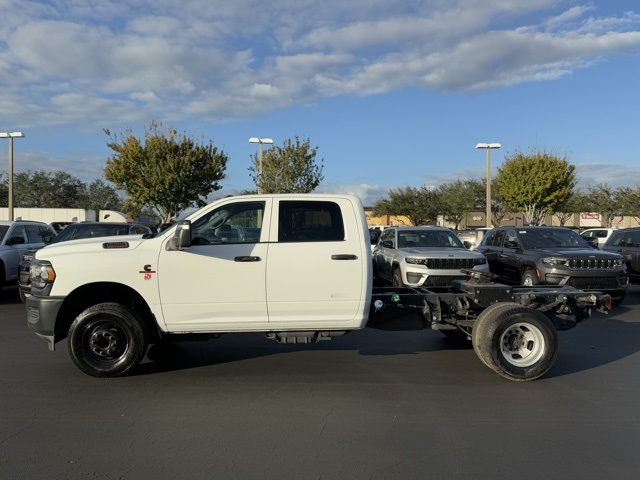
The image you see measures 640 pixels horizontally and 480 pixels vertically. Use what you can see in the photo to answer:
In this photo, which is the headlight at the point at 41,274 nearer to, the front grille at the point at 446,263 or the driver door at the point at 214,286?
the driver door at the point at 214,286

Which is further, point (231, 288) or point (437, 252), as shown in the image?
point (437, 252)

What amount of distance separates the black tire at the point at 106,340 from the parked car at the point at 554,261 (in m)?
7.45

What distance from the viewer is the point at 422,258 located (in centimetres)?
1088

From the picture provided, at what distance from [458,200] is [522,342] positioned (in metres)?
46.9

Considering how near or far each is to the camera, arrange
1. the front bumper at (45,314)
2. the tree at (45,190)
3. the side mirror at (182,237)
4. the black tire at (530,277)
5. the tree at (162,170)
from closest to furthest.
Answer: the side mirror at (182,237), the front bumper at (45,314), the black tire at (530,277), the tree at (162,170), the tree at (45,190)

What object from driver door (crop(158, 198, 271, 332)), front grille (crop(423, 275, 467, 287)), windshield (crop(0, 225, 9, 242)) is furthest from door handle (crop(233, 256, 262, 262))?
windshield (crop(0, 225, 9, 242))

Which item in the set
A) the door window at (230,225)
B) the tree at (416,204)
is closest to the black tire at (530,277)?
the door window at (230,225)

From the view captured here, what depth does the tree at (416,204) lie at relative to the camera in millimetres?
51250

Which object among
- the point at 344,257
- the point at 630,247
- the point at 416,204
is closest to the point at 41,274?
the point at 344,257

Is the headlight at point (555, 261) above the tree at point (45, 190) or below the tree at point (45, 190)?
below

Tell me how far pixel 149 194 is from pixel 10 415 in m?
22.4

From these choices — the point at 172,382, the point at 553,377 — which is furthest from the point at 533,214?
the point at 172,382

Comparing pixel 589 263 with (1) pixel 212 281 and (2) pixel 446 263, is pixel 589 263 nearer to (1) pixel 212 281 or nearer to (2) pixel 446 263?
(2) pixel 446 263

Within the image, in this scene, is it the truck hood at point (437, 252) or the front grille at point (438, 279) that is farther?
the truck hood at point (437, 252)
